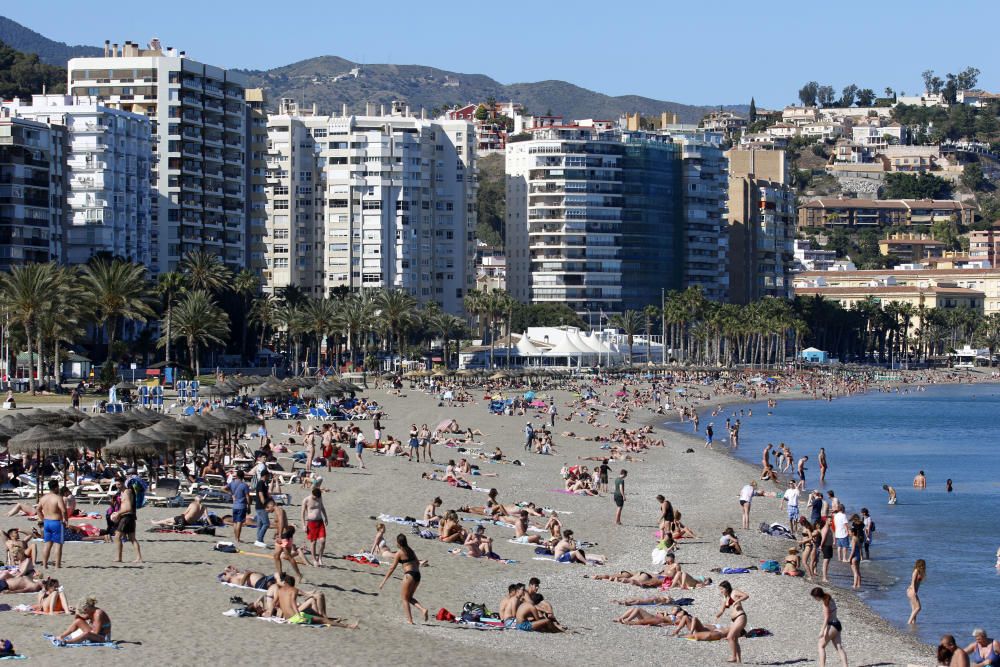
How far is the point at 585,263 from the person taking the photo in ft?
568

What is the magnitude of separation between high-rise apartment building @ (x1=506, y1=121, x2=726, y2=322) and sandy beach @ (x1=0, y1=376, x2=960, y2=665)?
13460 centimetres

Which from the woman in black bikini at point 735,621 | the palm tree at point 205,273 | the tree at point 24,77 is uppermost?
the tree at point 24,77

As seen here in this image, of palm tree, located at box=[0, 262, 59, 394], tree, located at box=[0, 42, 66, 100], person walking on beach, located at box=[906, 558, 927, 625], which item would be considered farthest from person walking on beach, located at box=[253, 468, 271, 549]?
tree, located at box=[0, 42, 66, 100]

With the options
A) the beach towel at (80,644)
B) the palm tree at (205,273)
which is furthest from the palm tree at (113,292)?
the beach towel at (80,644)

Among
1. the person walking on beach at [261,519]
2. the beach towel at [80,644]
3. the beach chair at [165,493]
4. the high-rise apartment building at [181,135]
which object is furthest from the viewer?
the high-rise apartment building at [181,135]

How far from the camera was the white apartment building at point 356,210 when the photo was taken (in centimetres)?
15238

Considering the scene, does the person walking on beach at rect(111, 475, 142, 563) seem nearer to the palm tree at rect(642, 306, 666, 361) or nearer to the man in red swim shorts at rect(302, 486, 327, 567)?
the man in red swim shorts at rect(302, 486, 327, 567)

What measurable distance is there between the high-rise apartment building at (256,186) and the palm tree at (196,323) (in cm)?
3982

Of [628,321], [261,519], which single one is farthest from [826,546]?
[628,321]

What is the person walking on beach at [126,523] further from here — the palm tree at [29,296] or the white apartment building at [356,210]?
the white apartment building at [356,210]

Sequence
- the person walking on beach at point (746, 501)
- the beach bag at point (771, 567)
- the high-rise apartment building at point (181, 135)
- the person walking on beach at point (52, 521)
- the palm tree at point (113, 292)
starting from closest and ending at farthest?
the person walking on beach at point (52, 521) < the beach bag at point (771, 567) < the person walking on beach at point (746, 501) < the palm tree at point (113, 292) < the high-rise apartment building at point (181, 135)

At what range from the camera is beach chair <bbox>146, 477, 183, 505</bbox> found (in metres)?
30.2

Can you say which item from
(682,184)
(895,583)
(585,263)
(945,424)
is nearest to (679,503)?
(895,583)

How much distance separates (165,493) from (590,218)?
145 m
